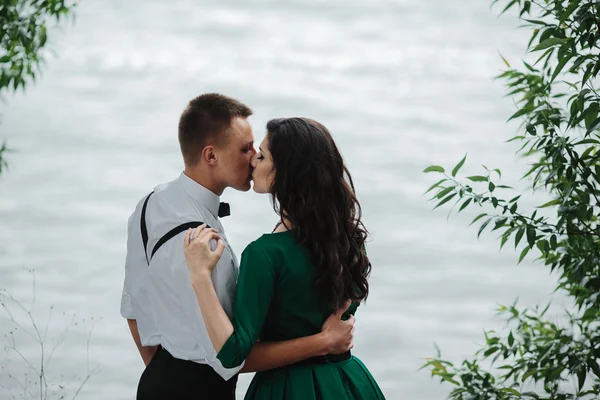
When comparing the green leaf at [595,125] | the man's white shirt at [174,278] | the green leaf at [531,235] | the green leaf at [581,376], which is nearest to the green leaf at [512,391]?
the green leaf at [581,376]

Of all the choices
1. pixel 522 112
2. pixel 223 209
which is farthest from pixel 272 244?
pixel 522 112

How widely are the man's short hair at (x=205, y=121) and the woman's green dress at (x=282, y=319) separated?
0.40 metres

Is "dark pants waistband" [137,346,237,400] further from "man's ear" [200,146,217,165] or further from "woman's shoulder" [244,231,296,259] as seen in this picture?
"man's ear" [200,146,217,165]

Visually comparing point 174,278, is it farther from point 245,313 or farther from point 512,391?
point 512,391

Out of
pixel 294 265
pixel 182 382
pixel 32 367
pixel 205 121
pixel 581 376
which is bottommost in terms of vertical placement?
pixel 32 367

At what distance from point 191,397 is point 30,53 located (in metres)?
3.28

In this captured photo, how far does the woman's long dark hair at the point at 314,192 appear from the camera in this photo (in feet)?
6.82

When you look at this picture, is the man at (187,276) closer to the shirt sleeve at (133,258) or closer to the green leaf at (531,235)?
the shirt sleeve at (133,258)

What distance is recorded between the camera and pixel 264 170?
2.12 m

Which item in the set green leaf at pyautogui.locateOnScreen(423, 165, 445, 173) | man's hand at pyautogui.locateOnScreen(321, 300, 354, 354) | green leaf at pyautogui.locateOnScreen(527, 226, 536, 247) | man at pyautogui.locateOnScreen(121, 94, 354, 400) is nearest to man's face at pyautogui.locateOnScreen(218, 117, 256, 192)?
man at pyautogui.locateOnScreen(121, 94, 354, 400)

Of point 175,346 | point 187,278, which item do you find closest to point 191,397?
point 175,346

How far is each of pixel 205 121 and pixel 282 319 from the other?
0.63m

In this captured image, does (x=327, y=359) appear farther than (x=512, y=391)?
No

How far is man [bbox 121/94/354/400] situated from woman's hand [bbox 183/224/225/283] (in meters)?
0.08
